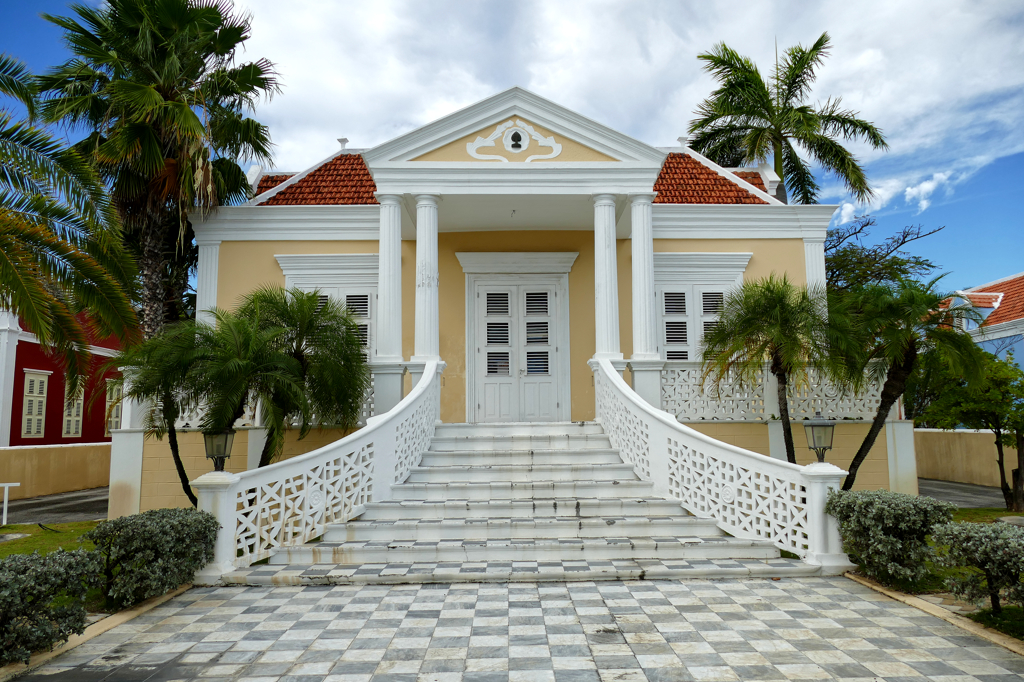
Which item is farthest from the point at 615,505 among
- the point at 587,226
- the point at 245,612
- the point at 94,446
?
the point at 94,446

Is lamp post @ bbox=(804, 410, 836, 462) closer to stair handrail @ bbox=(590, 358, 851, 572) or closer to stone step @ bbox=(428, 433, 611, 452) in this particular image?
stair handrail @ bbox=(590, 358, 851, 572)

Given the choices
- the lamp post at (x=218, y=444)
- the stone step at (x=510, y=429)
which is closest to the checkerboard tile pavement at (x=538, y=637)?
the lamp post at (x=218, y=444)

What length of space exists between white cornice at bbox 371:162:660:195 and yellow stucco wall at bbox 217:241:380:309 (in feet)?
7.02

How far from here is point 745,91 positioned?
1619cm

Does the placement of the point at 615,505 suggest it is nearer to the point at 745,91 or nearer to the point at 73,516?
the point at 73,516

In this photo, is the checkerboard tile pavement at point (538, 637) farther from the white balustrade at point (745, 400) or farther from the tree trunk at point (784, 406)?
the white balustrade at point (745, 400)

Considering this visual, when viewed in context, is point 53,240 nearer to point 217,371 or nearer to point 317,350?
point 217,371

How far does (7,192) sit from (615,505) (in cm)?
712

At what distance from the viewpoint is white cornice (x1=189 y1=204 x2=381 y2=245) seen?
12.1 meters

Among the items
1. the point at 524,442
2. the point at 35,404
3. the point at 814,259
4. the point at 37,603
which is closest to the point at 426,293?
the point at 524,442

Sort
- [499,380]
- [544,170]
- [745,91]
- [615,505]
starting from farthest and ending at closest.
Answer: [745,91], [499,380], [544,170], [615,505]

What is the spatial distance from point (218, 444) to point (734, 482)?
19.3 ft

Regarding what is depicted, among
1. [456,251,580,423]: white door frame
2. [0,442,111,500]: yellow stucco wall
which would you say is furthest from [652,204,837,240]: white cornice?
[0,442,111,500]: yellow stucco wall

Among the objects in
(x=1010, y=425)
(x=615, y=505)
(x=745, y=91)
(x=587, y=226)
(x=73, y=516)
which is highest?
(x=745, y=91)
